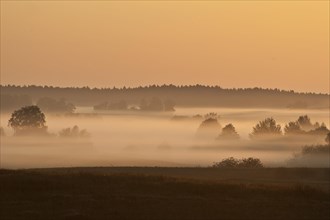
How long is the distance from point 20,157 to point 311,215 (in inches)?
3830

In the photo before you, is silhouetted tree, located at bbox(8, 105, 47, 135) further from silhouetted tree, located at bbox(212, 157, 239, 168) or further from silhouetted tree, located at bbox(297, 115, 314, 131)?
silhouetted tree, located at bbox(212, 157, 239, 168)

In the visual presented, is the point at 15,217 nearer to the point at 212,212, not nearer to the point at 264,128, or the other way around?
the point at 212,212

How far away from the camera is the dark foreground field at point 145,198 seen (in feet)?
169

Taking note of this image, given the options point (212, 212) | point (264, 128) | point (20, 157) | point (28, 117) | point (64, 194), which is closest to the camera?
point (212, 212)

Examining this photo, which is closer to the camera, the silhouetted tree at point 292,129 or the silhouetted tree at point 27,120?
the silhouetted tree at point 27,120

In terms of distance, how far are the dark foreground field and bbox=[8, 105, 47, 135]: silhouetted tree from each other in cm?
10843

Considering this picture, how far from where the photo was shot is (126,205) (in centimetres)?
5319

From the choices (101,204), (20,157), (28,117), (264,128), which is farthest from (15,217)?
(264,128)

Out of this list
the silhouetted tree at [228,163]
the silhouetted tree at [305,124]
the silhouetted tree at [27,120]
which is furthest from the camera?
the silhouetted tree at [305,124]

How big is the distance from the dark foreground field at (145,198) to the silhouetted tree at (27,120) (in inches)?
4269

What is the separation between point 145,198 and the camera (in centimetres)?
5581

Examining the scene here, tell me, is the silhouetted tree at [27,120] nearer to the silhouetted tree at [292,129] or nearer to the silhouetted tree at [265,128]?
the silhouetted tree at [265,128]

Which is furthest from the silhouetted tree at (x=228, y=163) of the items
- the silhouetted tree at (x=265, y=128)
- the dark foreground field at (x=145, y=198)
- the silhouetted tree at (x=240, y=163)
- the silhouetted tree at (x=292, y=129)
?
the silhouetted tree at (x=265, y=128)

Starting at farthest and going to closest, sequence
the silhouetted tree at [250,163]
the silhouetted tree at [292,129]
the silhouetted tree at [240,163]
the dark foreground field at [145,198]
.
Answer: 1. the silhouetted tree at [292,129]
2. the silhouetted tree at [250,163]
3. the silhouetted tree at [240,163]
4. the dark foreground field at [145,198]
